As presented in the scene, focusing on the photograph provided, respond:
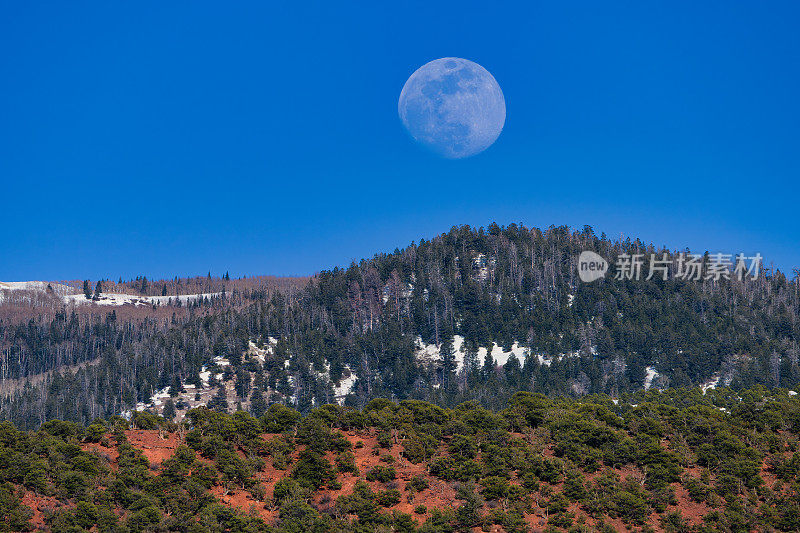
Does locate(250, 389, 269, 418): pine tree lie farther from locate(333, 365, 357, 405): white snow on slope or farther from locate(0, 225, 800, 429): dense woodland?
locate(333, 365, 357, 405): white snow on slope

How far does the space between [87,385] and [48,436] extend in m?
135

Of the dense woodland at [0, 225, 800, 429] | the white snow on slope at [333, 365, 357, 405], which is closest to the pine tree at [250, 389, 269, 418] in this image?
the dense woodland at [0, 225, 800, 429]

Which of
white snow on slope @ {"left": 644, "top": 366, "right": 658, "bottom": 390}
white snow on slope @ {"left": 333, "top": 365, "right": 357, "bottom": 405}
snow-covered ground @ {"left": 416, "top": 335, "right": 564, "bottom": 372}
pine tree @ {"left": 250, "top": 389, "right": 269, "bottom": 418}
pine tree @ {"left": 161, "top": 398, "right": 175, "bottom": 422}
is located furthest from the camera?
snow-covered ground @ {"left": 416, "top": 335, "right": 564, "bottom": 372}

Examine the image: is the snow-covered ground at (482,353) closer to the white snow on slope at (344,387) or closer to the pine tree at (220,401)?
the white snow on slope at (344,387)

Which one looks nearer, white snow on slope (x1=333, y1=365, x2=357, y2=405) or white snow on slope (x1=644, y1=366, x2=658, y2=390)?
white snow on slope (x1=644, y1=366, x2=658, y2=390)

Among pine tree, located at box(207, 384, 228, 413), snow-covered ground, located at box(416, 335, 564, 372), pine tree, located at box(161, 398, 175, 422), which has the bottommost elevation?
pine tree, located at box(161, 398, 175, 422)

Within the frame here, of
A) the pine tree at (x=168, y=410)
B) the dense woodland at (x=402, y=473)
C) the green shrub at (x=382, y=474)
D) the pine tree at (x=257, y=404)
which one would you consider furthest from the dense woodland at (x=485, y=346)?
→ the green shrub at (x=382, y=474)

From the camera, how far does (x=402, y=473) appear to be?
52.9 m

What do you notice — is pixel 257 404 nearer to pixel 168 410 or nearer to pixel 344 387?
pixel 168 410

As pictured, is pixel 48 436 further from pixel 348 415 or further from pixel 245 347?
pixel 245 347

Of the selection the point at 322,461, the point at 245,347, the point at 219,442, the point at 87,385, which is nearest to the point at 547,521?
the point at 322,461

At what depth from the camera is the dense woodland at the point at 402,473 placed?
46.5 m

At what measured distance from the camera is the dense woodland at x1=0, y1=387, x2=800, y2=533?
152ft

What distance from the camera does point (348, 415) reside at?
6000 cm
